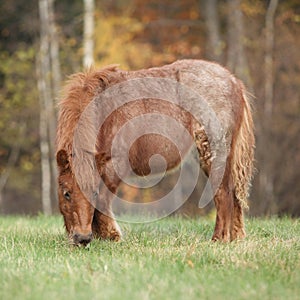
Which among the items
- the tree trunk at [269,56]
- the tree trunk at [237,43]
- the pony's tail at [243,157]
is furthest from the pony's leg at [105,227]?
the tree trunk at [237,43]

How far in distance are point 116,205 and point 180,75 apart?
11.8 meters

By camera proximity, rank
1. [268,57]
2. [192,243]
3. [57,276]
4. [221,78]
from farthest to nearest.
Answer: [268,57], [221,78], [192,243], [57,276]

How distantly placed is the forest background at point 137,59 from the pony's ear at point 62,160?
988 cm

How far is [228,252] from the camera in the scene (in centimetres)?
658

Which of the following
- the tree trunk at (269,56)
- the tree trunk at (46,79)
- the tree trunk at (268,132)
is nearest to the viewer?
the tree trunk at (268,132)

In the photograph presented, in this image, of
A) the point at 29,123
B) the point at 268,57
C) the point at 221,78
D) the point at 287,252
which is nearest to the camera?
the point at 287,252

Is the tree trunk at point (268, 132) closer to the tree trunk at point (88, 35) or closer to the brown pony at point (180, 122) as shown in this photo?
the tree trunk at point (88, 35)

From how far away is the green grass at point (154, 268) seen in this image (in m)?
5.15

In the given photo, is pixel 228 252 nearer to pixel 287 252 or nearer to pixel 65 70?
pixel 287 252

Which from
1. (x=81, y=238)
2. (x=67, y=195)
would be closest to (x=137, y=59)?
(x=67, y=195)

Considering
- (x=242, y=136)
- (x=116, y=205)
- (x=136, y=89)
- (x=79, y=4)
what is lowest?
(x=116, y=205)

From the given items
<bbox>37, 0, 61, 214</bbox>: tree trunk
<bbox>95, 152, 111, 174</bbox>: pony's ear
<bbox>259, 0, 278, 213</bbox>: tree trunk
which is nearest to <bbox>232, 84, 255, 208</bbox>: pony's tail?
<bbox>95, 152, 111, 174</bbox>: pony's ear

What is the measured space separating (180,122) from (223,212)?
4.15 ft

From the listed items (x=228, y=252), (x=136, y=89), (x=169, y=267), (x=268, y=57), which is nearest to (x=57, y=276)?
(x=169, y=267)
